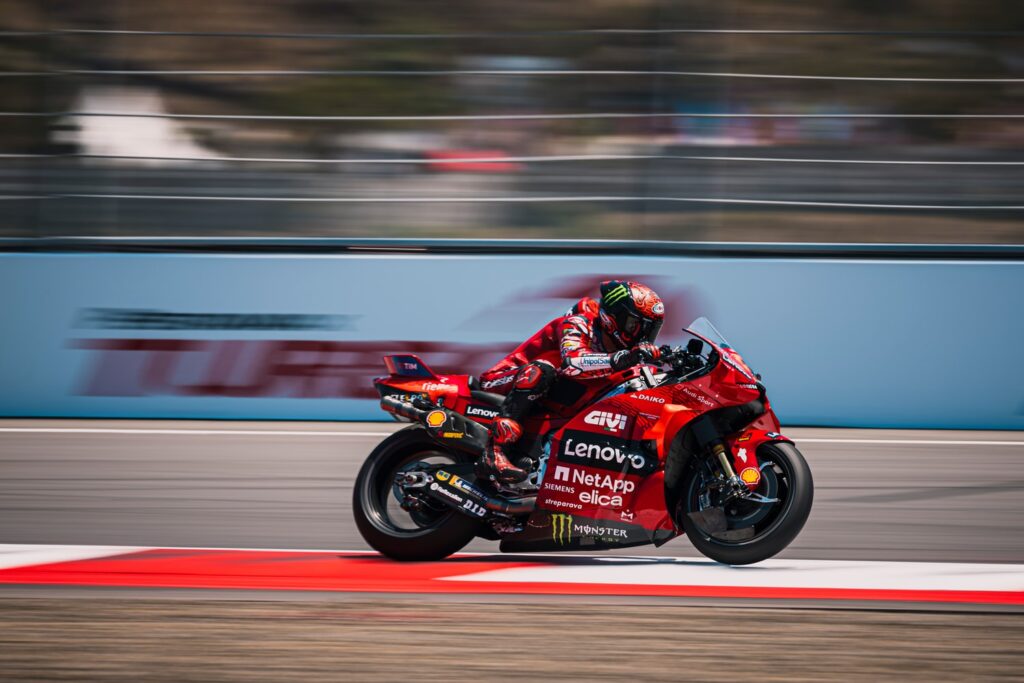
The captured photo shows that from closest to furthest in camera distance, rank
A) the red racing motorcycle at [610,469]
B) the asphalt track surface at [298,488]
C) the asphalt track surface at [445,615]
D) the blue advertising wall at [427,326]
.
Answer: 1. the asphalt track surface at [445,615]
2. the red racing motorcycle at [610,469]
3. the asphalt track surface at [298,488]
4. the blue advertising wall at [427,326]

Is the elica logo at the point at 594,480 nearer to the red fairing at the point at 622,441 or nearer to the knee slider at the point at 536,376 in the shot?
the red fairing at the point at 622,441

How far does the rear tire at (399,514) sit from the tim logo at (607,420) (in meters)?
0.65

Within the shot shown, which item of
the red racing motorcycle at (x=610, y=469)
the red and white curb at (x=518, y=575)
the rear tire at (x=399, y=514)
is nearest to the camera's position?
the red and white curb at (x=518, y=575)

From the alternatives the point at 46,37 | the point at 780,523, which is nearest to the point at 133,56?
the point at 46,37

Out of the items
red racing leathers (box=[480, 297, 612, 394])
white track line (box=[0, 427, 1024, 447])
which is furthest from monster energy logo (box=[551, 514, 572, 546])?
white track line (box=[0, 427, 1024, 447])

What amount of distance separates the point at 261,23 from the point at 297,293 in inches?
98.6

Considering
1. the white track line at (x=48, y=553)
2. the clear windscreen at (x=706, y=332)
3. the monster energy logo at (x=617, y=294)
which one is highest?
the monster energy logo at (x=617, y=294)

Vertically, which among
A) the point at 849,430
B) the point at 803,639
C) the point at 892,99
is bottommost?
the point at 849,430

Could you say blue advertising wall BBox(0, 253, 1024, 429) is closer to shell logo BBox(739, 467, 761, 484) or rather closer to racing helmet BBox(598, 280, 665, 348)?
racing helmet BBox(598, 280, 665, 348)

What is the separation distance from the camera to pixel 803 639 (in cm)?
495

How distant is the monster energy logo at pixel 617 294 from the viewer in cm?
619

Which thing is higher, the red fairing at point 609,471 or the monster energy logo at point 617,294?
the monster energy logo at point 617,294

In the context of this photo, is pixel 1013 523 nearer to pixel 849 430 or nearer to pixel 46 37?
pixel 849 430

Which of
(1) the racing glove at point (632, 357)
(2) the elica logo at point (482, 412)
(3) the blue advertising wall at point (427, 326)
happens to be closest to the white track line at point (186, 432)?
(3) the blue advertising wall at point (427, 326)
